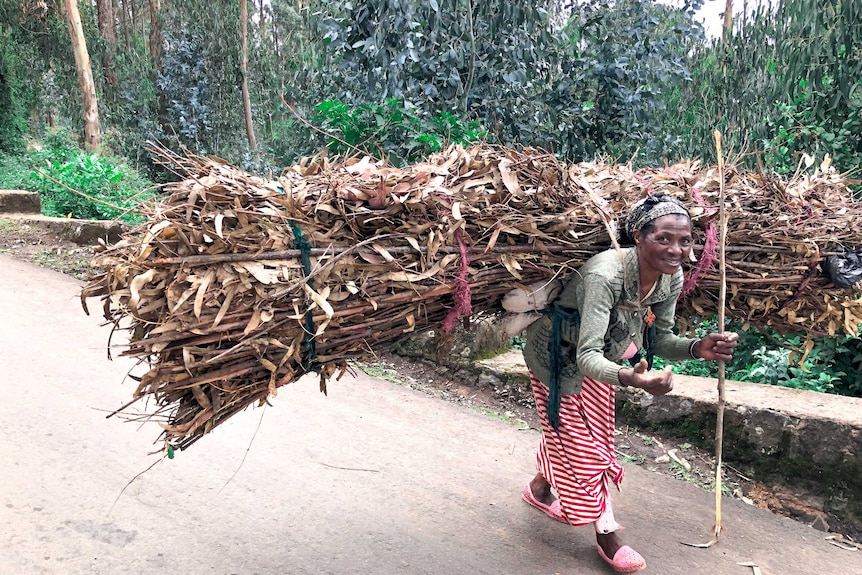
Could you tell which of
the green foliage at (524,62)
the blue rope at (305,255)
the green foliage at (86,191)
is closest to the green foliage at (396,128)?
the green foliage at (524,62)

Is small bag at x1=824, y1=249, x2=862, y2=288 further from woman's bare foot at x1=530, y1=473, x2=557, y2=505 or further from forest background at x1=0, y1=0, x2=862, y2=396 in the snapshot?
woman's bare foot at x1=530, y1=473, x2=557, y2=505

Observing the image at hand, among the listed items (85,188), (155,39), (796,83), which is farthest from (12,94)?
(796,83)

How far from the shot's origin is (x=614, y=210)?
2539 millimetres

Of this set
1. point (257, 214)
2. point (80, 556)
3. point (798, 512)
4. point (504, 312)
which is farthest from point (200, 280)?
point (798, 512)

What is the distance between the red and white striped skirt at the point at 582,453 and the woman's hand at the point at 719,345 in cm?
46

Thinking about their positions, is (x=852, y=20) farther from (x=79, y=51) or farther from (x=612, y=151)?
(x=79, y=51)

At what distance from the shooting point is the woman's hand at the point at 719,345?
2271 millimetres

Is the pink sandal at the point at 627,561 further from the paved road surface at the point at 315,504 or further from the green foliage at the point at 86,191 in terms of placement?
the green foliage at the point at 86,191

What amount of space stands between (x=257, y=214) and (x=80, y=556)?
1.58 meters

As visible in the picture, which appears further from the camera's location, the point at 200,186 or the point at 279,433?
the point at 279,433

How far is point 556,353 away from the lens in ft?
8.30

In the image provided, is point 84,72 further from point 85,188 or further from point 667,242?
point 667,242

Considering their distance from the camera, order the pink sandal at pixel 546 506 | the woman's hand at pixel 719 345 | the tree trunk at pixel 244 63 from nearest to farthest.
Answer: the woman's hand at pixel 719 345 < the pink sandal at pixel 546 506 < the tree trunk at pixel 244 63

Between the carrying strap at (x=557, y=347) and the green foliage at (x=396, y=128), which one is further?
the green foliage at (x=396, y=128)
